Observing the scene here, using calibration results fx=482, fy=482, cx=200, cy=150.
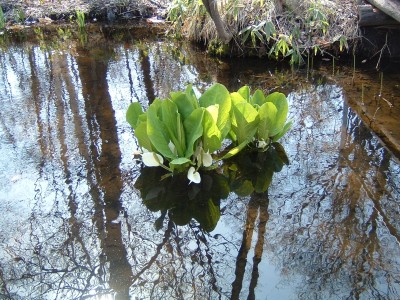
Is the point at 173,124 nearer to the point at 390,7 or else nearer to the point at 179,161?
the point at 179,161

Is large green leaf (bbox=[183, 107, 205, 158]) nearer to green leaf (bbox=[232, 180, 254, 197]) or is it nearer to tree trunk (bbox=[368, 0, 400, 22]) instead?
green leaf (bbox=[232, 180, 254, 197])

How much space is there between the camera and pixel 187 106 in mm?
3273

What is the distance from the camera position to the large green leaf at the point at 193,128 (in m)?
3.09

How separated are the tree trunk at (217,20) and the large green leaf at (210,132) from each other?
101 inches

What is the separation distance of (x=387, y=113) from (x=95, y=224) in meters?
2.81

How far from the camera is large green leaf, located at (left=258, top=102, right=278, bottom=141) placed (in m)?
3.33

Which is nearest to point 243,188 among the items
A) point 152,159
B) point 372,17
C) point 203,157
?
point 203,157

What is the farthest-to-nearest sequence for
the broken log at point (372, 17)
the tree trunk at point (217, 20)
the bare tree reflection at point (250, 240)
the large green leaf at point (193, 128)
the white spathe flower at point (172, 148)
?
the broken log at point (372, 17) → the tree trunk at point (217, 20) → the white spathe flower at point (172, 148) → the large green leaf at point (193, 128) → the bare tree reflection at point (250, 240)

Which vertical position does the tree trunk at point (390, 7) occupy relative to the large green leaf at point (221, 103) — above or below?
above

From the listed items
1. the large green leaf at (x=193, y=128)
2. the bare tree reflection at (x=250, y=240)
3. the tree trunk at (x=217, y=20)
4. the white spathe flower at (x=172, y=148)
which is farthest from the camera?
the tree trunk at (x=217, y=20)

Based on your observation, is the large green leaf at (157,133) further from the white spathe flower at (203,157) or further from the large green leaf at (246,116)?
the large green leaf at (246,116)

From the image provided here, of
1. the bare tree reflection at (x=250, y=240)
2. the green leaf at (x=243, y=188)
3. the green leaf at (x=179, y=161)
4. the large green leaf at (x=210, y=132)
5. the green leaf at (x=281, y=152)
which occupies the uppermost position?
the large green leaf at (x=210, y=132)

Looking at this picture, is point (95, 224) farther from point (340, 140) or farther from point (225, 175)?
point (340, 140)

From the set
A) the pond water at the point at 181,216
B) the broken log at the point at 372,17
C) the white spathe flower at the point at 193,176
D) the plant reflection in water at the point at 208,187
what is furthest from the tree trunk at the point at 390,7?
the white spathe flower at the point at 193,176
